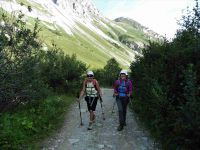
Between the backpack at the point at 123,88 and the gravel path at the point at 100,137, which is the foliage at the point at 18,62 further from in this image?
the backpack at the point at 123,88

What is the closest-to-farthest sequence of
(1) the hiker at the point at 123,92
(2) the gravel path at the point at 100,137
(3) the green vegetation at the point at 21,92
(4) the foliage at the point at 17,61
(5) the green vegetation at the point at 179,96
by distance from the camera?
1. (5) the green vegetation at the point at 179,96
2. (2) the gravel path at the point at 100,137
3. (3) the green vegetation at the point at 21,92
4. (4) the foliage at the point at 17,61
5. (1) the hiker at the point at 123,92

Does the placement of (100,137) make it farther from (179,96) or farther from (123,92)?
(179,96)

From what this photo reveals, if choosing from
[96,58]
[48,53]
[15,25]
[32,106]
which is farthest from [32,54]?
[96,58]

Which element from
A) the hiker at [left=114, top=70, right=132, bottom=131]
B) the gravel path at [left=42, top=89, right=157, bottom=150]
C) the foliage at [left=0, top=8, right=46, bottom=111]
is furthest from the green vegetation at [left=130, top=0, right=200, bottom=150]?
the foliage at [left=0, top=8, right=46, bottom=111]

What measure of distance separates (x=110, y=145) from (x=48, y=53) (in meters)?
15.8

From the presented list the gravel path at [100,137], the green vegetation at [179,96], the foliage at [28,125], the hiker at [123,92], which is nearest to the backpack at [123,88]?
the hiker at [123,92]

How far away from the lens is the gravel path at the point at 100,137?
13.1m

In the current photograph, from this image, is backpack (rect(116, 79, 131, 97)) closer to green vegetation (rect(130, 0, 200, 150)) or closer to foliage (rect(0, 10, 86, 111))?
green vegetation (rect(130, 0, 200, 150))

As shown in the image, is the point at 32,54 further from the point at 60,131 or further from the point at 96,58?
the point at 96,58

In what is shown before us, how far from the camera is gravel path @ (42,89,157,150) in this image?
43.1 ft

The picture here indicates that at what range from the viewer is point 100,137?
568 inches

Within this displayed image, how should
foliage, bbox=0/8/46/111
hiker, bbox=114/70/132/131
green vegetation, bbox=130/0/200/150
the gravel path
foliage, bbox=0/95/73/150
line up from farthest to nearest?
hiker, bbox=114/70/132/131 < foliage, bbox=0/8/46/111 < the gravel path < foliage, bbox=0/95/73/150 < green vegetation, bbox=130/0/200/150

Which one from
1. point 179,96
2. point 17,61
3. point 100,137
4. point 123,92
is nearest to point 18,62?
point 17,61

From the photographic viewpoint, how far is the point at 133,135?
1492 cm
